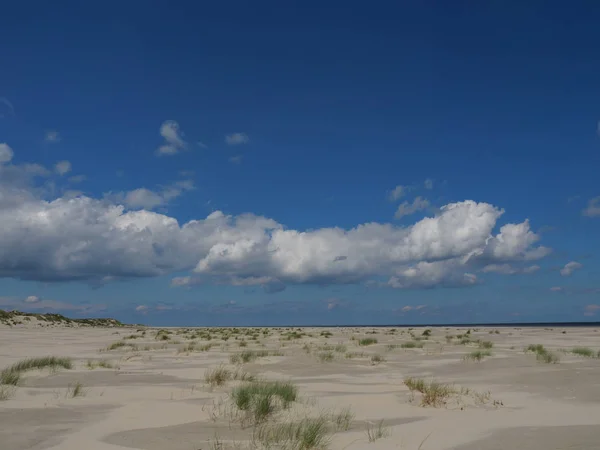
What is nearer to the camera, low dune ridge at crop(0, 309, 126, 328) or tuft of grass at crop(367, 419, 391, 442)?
tuft of grass at crop(367, 419, 391, 442)

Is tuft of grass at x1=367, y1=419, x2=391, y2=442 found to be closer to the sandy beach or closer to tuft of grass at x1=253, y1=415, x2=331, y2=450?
the sandy beach

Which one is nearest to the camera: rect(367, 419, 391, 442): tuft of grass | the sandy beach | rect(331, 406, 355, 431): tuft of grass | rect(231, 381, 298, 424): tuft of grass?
the sandy beach

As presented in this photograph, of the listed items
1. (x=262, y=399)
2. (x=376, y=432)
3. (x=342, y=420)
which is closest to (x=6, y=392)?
(x=262, y=399)

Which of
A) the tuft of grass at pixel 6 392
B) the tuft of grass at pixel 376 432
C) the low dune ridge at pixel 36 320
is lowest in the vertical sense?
the tuft of grass at pixel 376 432

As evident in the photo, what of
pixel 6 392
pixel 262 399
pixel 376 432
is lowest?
pixel 376 432

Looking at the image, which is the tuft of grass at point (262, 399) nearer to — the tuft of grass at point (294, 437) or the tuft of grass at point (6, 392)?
the tuft of grass at point (294, 437)

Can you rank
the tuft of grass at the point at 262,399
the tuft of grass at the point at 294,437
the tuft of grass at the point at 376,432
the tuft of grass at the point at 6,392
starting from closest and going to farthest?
the tuft of grass at the point at 294,437 < the tuft of grass at the point at 376,432 < the tuft of grass at the point at 262,399 < the tuft of grass at the point at 6,392

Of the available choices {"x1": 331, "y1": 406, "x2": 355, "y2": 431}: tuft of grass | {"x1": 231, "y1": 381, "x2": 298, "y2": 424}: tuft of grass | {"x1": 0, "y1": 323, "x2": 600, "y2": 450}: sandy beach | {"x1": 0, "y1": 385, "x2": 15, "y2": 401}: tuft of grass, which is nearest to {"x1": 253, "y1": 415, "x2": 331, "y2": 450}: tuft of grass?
{"x1": 0, "y1": 323, "x2": 600, "y2": 450}: sandy beach

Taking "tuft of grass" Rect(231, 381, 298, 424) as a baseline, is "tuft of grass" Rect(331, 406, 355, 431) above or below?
below

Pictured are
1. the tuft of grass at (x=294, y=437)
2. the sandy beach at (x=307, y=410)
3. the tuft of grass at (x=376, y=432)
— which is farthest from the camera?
the tuft of grass at (x=376, y=432)

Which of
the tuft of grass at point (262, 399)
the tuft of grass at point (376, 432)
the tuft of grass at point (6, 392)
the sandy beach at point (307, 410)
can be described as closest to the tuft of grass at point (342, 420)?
the sandy beach at point (307, 410)

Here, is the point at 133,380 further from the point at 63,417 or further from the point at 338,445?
the point at 338,445

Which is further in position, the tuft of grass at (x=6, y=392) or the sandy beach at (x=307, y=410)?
the tuft of grass at (x=6, y=392)

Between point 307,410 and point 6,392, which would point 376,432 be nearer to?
point 307,410
